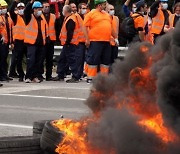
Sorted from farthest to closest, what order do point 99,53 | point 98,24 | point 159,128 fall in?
point 99,53 → point 98,24 → point 159,128

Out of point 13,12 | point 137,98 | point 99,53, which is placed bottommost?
point 99,53

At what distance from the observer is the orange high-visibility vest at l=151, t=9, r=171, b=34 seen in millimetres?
A: 14773

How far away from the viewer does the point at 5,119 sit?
30.9ft

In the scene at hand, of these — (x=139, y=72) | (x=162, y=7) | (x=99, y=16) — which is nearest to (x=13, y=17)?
(x=99, y=16)

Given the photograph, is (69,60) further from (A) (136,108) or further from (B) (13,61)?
(A) (136,108)

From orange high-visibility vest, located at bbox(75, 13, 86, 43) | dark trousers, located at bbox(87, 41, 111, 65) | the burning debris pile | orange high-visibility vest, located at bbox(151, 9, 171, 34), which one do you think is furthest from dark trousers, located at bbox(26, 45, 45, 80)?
the burning debris pile

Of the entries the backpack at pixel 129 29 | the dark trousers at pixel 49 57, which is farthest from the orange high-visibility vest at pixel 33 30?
the backpack at pixel 129 29

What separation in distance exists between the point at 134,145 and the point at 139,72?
0.59m

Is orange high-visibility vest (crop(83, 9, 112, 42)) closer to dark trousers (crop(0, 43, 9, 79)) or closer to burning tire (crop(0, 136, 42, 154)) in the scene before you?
dark trousers (crop(0, 43, 9, 79))

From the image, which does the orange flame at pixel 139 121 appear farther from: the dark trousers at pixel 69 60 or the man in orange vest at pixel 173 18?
the dark trousers at pixel 69 60

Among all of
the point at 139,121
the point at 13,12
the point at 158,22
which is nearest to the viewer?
the point at 139,121

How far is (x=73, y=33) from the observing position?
49.6ft

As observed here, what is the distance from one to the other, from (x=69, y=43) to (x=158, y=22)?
218cm

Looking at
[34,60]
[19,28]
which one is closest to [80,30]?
[34,60]
